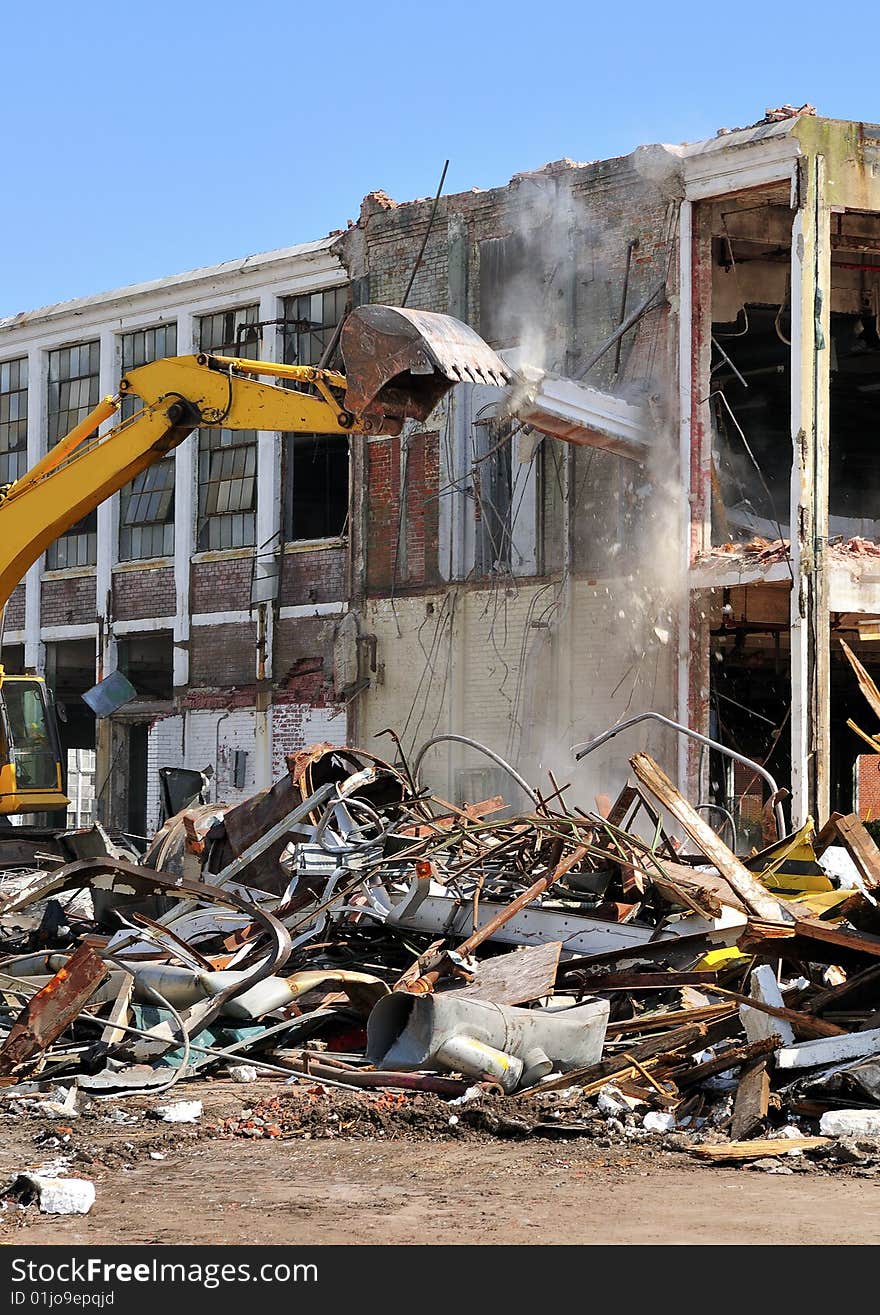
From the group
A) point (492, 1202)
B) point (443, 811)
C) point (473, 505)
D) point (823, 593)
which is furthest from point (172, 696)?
point (492, 1202)

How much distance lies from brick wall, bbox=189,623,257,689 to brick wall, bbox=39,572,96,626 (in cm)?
233

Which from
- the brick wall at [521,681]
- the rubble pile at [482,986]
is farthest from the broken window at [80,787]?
the rubble pile at [482,986]

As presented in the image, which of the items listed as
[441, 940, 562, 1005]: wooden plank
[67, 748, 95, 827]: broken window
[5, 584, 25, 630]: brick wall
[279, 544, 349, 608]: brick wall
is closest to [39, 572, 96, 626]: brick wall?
[5, 584, 25, 630]: brick wall

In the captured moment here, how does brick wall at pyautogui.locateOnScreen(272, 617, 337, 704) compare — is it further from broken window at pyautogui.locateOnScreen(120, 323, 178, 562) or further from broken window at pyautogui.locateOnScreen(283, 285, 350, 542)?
broken window at pyautogui.locateOnScreen(120, 323, 178, 562)

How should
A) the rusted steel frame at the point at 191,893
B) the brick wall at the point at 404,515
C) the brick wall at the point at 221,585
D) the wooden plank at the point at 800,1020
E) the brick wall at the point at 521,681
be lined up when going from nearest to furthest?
the wooden plank at the point at 800,1020 < the rusted steel frame at the point at 191,893 < the brick wall at the point at 521,681 < the brick wall at the point at 404,515 < the brick wall at the point at 221,585

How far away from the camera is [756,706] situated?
20750mm

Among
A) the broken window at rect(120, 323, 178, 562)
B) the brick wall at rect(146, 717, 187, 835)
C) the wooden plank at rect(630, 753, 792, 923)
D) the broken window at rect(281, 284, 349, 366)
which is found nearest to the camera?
the wooden plank at rect(630, 753, 792, 923)

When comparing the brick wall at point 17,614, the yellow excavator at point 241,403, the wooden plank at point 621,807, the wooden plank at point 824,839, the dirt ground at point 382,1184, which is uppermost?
the yellow excavator at point 241,403

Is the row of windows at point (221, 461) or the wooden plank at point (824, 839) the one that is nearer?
the wooden plank at point (824, 839)

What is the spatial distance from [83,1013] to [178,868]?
3.85 m

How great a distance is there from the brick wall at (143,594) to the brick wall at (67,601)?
609 mm

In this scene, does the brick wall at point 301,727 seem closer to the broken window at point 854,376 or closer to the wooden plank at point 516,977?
the broken window at point 854,376

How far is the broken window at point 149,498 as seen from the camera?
24.2 meters

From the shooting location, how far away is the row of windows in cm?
2270
